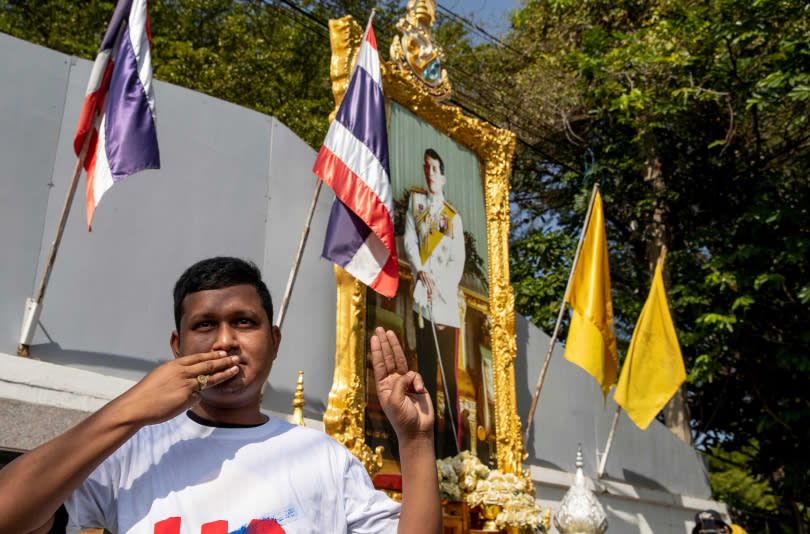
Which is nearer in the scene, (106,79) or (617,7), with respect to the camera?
(106,79)

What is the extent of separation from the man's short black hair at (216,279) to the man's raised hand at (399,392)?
283mm

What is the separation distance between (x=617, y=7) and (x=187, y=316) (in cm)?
1215

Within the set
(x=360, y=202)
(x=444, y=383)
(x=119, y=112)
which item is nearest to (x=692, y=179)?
(x=444, y=383)

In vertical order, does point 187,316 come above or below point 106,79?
below

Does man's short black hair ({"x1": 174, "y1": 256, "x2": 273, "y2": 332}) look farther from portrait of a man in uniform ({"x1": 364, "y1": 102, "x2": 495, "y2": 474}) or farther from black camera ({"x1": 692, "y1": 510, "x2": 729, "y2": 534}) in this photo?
black camera ({"x1": 692, "y1": 510, "x2": 729, "y2": 534})

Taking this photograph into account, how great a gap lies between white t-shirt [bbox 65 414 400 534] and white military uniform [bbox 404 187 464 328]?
13.9ft

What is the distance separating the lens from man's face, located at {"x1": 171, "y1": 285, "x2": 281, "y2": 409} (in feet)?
5.04

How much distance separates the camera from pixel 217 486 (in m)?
1.44

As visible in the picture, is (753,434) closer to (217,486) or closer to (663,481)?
(663,481)

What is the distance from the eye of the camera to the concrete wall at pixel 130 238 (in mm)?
4000

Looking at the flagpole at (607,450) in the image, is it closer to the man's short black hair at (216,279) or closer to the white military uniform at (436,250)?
the white military uniform at (436,250)

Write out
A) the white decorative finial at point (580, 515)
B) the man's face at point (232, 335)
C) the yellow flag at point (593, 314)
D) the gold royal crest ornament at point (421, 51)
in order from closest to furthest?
the man's face at point (232, 335)
the white decorative finial at point (580, 515)
the gold royal crest ornament at point (421, 51)
the yellow flag at point (593, 314)

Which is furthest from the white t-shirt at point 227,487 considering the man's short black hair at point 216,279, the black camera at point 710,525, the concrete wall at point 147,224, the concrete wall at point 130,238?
the black camera at point 710,525

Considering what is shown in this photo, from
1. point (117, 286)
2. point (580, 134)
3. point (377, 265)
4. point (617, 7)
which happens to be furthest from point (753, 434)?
point (117, 286)
